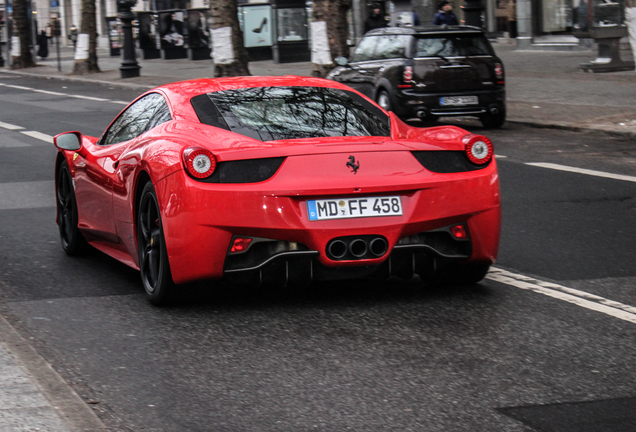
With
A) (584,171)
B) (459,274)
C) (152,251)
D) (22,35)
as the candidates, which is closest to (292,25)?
(22,35)

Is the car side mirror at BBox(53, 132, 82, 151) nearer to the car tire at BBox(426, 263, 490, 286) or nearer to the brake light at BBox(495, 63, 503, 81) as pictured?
the car tire at BBox(426, 263, 490, 286)

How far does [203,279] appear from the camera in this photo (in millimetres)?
5273

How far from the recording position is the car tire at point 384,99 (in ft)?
53.9

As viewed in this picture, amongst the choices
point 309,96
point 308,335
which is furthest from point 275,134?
point 308,335

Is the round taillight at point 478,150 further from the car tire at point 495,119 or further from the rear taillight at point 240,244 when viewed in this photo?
the car tire at point 495,119

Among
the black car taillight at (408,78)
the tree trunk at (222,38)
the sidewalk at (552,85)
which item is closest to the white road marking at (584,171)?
the sidewalk at (552,85)

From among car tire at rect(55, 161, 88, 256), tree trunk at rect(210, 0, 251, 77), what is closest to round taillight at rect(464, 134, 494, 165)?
car tire at rect(55, 161, 88, 256)

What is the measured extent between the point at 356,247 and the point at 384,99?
38.6 feet

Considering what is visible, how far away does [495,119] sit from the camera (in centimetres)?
1623

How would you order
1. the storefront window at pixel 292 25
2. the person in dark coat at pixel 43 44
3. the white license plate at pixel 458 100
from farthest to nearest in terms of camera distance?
1. the person in dark coat at pixel 43 44
2. the storefront window at pixel 292 25
3. the white license plate at pixel 458 100

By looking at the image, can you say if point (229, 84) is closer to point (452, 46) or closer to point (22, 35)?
point (452, 46)

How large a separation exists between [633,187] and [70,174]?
5.38 metres

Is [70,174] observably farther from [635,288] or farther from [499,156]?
[499,156]

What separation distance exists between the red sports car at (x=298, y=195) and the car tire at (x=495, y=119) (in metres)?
10.4
